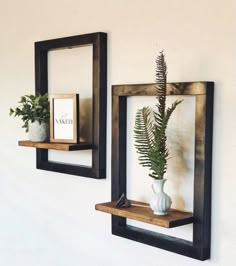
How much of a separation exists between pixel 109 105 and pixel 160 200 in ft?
1.62

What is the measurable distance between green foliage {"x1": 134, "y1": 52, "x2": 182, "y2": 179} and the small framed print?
34cm

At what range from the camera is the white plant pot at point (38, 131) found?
194 cm

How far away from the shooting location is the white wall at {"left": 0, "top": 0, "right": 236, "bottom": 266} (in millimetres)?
1421

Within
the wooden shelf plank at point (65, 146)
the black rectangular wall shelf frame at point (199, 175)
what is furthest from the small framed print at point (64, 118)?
the black rectangular wall shelf frame at point (199, 175)

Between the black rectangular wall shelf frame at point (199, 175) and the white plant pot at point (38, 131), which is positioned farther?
the white plant pot at point (38, 131)

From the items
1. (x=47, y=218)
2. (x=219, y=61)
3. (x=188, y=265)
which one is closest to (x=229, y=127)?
(x=219, y=61)

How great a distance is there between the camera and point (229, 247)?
4.66 ft

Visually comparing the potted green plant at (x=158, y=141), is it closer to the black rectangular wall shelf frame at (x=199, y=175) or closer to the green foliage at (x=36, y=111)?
the black rectangular wall shelf frame at (x=199, y=175)

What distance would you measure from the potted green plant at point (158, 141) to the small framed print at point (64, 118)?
14.1 inches

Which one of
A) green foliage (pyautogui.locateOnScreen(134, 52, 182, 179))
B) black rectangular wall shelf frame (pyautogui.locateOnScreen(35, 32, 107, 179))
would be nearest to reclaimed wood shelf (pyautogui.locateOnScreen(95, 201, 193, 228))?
green foliage (pyautogui.locateOnScreen(134, 52, 182, 179))

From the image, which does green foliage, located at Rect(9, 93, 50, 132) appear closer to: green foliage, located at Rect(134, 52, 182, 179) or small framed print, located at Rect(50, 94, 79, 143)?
small framed print, located at Rect(50, 94, 79, 143)

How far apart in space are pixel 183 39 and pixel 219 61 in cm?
17

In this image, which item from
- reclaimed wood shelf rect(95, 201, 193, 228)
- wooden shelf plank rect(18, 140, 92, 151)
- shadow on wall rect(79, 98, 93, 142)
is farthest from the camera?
shadow on wall rect(79, 98, 93, 142)

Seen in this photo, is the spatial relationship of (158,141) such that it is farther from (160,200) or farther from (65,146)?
(65,146)
